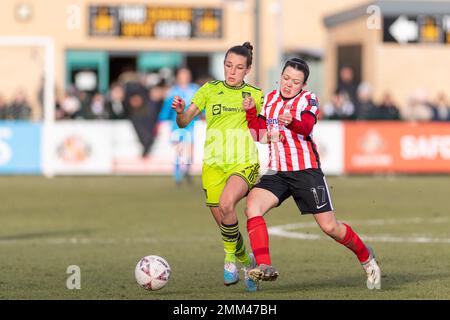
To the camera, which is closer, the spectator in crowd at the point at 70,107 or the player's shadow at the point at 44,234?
the player's shadow at the point at 44,234

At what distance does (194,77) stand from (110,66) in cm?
301

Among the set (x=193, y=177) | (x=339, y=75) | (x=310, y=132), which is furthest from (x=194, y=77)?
(x=310, y=132)

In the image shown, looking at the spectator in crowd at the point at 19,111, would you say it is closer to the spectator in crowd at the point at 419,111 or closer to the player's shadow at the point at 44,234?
the spectator in crowd at the point at 419,111

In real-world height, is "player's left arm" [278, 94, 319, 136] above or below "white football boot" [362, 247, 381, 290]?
above

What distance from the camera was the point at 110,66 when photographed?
1683 inches

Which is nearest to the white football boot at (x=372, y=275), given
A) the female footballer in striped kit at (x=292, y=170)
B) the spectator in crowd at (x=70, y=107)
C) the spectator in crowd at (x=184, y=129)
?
the female footballer in striped kit at (x=292, y=170)

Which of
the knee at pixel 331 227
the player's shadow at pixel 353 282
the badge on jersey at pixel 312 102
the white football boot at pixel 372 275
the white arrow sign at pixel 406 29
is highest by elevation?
the white arrow sign at pixel 406 29

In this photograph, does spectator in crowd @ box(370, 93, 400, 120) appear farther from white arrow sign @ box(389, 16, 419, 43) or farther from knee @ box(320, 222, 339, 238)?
knee @ box(320, 222, 339, 238)

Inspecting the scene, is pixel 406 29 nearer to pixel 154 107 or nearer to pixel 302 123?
pixel 154 107

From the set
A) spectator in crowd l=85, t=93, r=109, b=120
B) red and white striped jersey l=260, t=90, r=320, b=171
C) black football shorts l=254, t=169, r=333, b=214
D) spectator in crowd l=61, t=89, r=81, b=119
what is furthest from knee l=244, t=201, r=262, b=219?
spectator in crowd l=61, t=89, r=81, b=119

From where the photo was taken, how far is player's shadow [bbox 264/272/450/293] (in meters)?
10.1

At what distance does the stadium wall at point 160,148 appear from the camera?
87.0 feet

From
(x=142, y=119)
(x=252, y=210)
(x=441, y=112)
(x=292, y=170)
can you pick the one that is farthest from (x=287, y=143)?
(x=441, y=112)

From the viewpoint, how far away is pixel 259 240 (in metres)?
9.67
